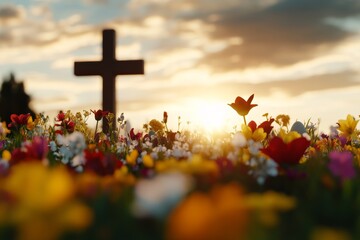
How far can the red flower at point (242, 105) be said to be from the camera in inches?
234

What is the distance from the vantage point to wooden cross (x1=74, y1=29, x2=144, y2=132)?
12.5 metres

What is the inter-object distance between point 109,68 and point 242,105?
282 inches

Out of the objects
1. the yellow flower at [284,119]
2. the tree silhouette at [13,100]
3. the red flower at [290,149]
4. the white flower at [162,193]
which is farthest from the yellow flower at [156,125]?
the tree silhouette at [13,100]

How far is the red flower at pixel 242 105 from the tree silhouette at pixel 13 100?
23622 mm

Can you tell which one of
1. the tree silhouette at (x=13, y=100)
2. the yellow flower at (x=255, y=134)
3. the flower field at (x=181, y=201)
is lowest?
the flower field at (x=181, y=201)

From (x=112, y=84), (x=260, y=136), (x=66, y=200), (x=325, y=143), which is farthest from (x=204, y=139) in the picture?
(x=66, y=200)

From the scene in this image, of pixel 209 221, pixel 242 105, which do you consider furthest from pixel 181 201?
pixel 242 105

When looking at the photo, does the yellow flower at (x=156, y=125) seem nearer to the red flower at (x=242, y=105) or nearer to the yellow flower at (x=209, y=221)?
the red flower at (x=242, y=105)

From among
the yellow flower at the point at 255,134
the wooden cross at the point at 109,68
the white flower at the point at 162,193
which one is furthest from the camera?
the wooden cross at the point at 109,68

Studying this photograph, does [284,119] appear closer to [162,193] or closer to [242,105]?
[242,105]

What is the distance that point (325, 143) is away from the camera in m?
8.16

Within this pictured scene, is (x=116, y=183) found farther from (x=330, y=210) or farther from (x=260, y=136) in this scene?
(x=260, y=136)

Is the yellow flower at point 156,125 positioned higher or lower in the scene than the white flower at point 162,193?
higher

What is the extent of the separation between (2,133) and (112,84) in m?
4.75
